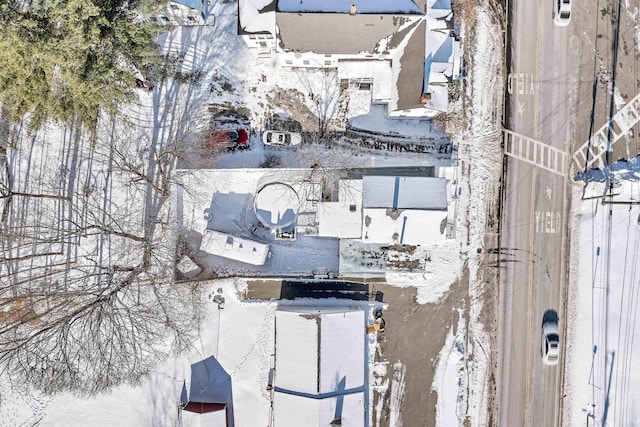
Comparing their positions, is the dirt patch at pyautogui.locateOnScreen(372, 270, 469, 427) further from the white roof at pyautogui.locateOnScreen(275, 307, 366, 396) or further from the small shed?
the small shed

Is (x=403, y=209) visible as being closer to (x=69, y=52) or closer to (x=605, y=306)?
(x=605, y=306)

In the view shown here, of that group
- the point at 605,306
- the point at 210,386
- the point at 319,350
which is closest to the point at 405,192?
the point at 319,350

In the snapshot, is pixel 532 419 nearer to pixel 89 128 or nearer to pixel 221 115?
pixel 221 115

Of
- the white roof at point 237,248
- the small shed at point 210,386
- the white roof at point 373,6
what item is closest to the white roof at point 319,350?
the white roof at point 237,248

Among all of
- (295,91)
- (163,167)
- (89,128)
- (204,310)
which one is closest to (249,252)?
(204,310)

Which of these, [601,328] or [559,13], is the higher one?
[559,13]

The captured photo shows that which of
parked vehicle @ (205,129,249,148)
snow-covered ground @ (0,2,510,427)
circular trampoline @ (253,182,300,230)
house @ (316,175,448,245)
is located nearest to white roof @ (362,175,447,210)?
house @ (316,175,448,245)
